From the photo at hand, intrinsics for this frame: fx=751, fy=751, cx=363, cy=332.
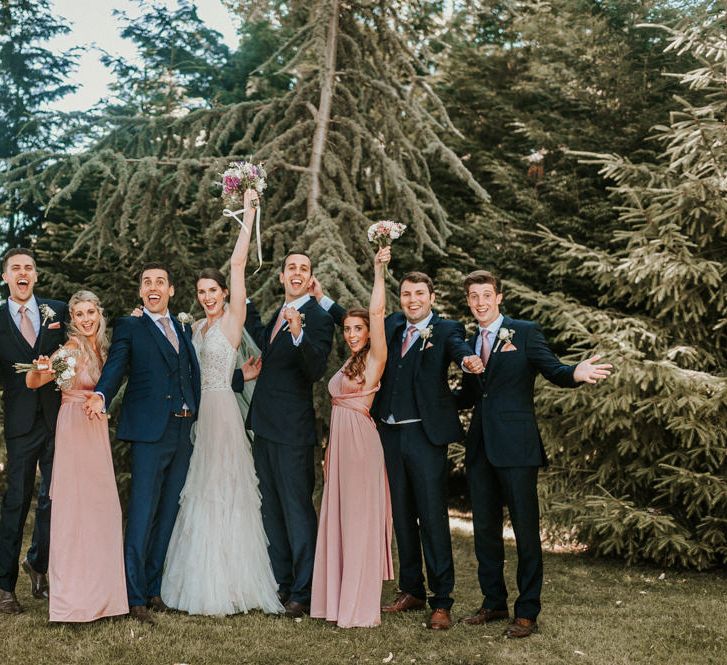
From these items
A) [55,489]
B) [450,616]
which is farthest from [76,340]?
[450,616]

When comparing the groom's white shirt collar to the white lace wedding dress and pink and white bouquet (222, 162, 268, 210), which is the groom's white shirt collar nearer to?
the white lace wedding dress

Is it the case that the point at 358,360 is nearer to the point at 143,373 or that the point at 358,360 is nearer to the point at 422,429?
the point at 422,429

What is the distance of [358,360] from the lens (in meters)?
4.61

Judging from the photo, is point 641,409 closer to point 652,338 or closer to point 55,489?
point 652,338

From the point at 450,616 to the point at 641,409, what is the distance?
8.23ft

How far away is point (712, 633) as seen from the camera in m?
4.58

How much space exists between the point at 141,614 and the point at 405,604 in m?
1.58

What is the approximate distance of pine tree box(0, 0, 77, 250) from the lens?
9359 millimetres

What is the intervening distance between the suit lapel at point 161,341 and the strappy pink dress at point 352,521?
3.26 feet

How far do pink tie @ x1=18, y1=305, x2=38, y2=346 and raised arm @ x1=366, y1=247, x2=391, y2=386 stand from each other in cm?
214

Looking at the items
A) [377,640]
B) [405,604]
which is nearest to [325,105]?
[405,604]

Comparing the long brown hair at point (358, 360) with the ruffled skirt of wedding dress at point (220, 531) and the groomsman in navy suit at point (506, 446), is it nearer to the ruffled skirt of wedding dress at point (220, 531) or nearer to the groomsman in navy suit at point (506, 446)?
the groomsman in navy suit at point (506, 446)

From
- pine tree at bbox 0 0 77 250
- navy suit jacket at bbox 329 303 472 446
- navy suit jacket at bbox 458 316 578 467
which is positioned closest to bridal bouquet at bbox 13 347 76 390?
navy suit jacket at bbox 329 303 472 446

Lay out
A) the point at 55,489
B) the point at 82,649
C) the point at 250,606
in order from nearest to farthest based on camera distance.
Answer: the point at 82,649 < the point at 55,489 < the point at 250,606
